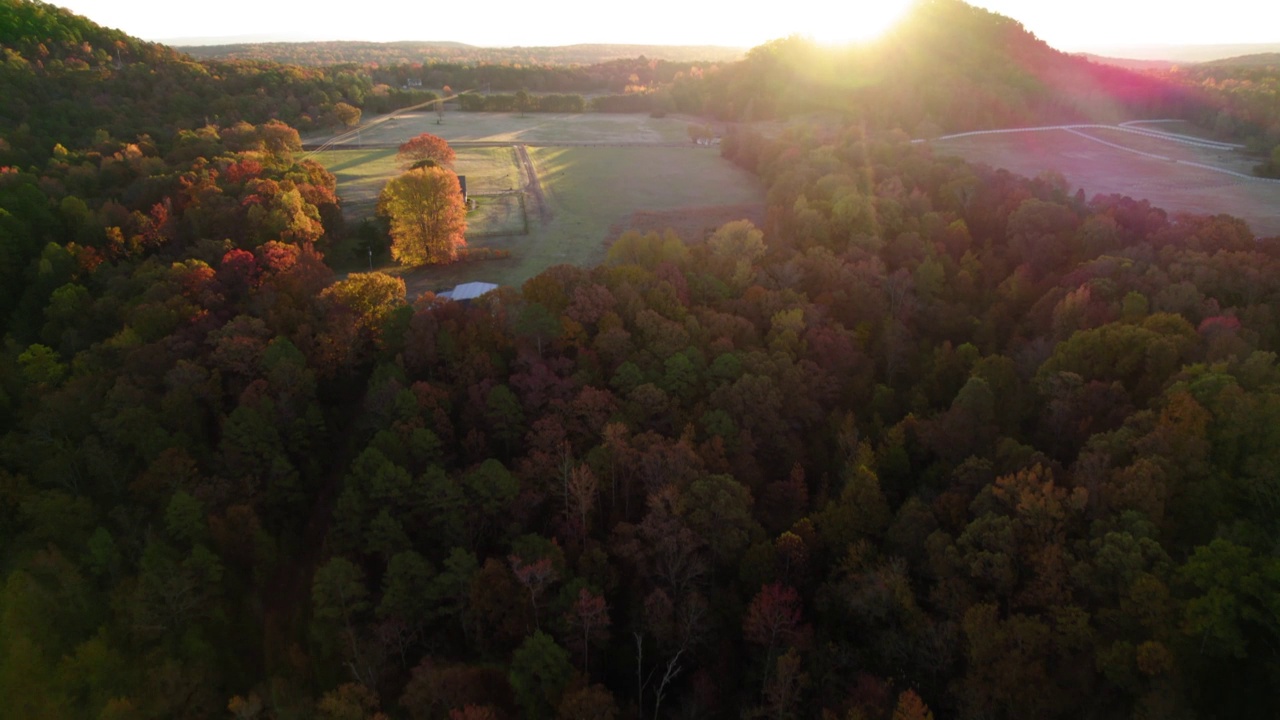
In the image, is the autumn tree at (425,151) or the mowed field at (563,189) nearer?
the mowed field at (563,189)

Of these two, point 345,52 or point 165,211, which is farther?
point 345,52

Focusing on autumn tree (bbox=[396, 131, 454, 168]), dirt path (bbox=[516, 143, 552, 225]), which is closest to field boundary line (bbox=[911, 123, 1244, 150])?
dirt path (bbox=[516, 143, 552, 225])

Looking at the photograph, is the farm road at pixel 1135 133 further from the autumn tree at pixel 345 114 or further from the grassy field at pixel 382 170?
the autumn tree at pixel 345 114

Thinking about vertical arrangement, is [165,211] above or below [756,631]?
above

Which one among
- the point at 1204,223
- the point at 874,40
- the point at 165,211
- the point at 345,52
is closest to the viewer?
the point at 1204,223

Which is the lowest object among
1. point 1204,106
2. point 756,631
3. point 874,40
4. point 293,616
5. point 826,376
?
point 293,616

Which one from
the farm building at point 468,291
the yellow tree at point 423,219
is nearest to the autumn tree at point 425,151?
the yellow tree at point 423,219

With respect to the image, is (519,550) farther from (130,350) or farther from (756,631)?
(130,350)

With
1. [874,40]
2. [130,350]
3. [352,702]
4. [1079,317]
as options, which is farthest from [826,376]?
[874,40]
